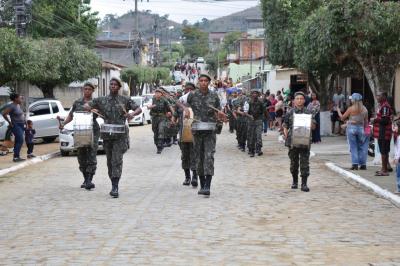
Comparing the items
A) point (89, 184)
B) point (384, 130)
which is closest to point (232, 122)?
point (384, 130)

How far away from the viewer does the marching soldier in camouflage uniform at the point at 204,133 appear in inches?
469

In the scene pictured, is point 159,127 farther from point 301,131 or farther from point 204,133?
point 204,133

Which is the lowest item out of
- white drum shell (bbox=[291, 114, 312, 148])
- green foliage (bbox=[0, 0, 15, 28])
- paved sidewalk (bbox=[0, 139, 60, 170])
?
paved sidewalk (bbox=[0, 139, 60, 170])

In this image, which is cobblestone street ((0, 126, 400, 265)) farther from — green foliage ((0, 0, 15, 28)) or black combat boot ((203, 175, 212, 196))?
green foliage ((0, 0, 15, 28))

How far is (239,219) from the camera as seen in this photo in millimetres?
9938

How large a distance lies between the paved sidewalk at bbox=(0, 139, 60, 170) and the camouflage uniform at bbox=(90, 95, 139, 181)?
20.0ft

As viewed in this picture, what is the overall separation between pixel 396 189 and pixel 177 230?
5142mm

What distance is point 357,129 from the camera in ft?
51.4

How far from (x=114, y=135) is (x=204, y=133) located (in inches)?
56.8

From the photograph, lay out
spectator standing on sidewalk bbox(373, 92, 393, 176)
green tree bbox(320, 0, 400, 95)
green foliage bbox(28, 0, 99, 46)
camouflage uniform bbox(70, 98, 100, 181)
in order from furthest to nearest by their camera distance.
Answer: green foliage bbox(28, 0, 99, 46) → green tree bbox(320, 0, 400, 95) → spectator standing on sidewalk bbox(373, 92, 393, 176) → camouflage uniform bbox(70, 98, 100, 181)

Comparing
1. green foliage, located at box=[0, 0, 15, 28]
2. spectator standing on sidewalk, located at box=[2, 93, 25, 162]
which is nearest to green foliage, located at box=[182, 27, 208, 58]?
green foliage, located at box=[0, 0, 15, 28]

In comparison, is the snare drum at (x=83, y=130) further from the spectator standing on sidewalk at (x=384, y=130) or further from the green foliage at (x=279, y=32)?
the green foliage at (x=279, y=32)

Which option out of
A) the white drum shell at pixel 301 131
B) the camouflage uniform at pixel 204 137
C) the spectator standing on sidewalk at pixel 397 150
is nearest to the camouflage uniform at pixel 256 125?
the white drum shell at pixel 301 131

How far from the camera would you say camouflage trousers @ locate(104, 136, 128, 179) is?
1199 centimetres
